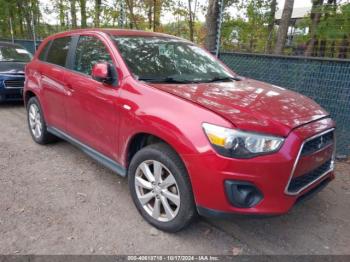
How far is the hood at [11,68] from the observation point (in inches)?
276

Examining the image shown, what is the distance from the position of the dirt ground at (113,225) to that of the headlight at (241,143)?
52cm

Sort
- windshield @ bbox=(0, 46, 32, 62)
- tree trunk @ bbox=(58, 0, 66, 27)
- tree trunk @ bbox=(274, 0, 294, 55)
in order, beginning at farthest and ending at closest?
tree trunk @ bbox=(58, 0, 66, 27) < windshield @ bbox=(0, 46, 32, 62) < tree trunk @ bbox=(274, 0, 294, 55)

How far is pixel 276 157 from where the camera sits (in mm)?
2266

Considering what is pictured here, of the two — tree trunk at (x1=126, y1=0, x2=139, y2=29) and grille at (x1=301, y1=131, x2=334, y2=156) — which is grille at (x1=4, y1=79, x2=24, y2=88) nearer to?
tree trunk at (x1=126, y1=0, x2=139, y2=29)

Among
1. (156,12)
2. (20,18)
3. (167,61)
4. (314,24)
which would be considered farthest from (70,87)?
(20,18)

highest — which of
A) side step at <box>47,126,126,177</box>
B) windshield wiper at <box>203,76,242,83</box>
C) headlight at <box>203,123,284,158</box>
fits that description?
windshield wiper at <box>203,76,242,83</box>

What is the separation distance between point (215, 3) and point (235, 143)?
18.5 feet

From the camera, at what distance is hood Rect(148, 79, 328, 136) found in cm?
236

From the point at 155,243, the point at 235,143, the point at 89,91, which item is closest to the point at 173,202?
the point at 155,243

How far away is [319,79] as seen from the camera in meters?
4.83

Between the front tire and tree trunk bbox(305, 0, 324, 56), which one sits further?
tree trunk bbox(305, 0, 324, 56)

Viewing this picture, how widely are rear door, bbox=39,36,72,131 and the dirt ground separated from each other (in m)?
0.74

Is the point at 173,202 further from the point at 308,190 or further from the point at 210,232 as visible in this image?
the point at 308,190

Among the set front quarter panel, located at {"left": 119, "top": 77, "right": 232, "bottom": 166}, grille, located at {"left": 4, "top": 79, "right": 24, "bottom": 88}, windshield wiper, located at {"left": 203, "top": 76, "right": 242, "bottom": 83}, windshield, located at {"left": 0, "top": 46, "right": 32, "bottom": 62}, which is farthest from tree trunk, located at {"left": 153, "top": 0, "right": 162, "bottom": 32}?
front quarter panel, located at {"left": 119, "top": 77, "right": 232, "bottom": 166}
